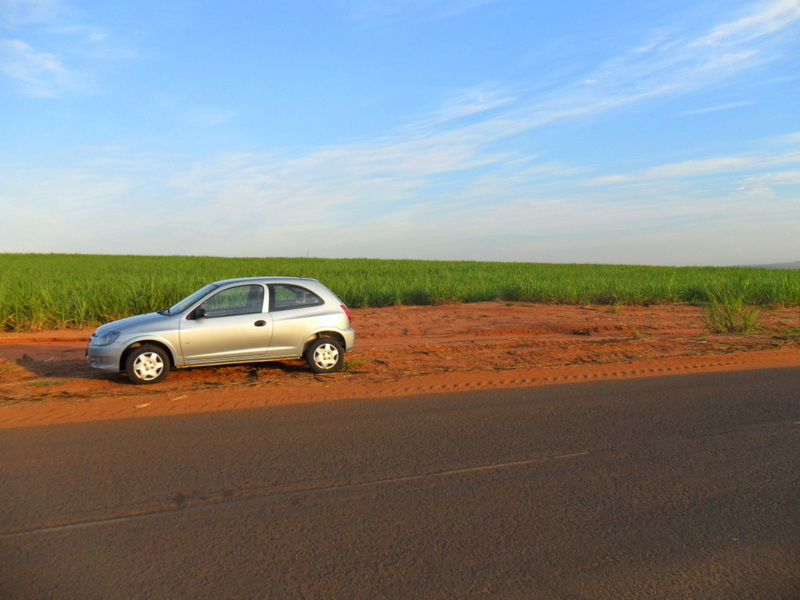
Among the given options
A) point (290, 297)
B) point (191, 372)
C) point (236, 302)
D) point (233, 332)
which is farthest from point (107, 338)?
point (290, 297)

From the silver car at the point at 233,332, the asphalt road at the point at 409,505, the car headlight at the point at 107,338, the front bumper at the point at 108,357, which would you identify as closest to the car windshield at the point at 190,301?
the silver car at the point at 233,332

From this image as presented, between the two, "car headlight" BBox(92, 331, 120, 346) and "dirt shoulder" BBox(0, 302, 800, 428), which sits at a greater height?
"car headlight" BBox(92, 331, 120, 346)

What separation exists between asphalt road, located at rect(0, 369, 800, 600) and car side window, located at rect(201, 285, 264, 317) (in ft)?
9.32

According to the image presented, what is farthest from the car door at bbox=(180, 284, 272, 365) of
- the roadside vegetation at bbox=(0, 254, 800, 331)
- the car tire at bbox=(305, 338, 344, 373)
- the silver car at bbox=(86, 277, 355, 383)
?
the roadside vegetation at bbox=(0, 254, 800, 331)

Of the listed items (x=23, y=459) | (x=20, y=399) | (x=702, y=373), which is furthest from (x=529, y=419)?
(x=20, y=399)

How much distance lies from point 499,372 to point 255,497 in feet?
20.3

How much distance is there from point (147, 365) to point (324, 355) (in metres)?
2.64

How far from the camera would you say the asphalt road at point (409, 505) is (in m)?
3.69

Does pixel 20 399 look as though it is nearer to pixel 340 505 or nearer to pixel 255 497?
pixel 255 497

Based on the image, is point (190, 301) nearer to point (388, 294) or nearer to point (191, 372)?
point (191, 372)

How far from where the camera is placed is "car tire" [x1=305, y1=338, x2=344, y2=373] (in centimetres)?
1041

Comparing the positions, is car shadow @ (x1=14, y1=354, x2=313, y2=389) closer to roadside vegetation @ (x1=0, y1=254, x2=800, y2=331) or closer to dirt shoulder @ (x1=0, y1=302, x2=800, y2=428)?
dirt shoulder @ (x1=0, y1=302, x2=800, y2=428)

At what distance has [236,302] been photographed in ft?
33.5

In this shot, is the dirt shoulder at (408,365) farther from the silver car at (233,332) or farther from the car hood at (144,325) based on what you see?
A: the car hood at (144,325)
